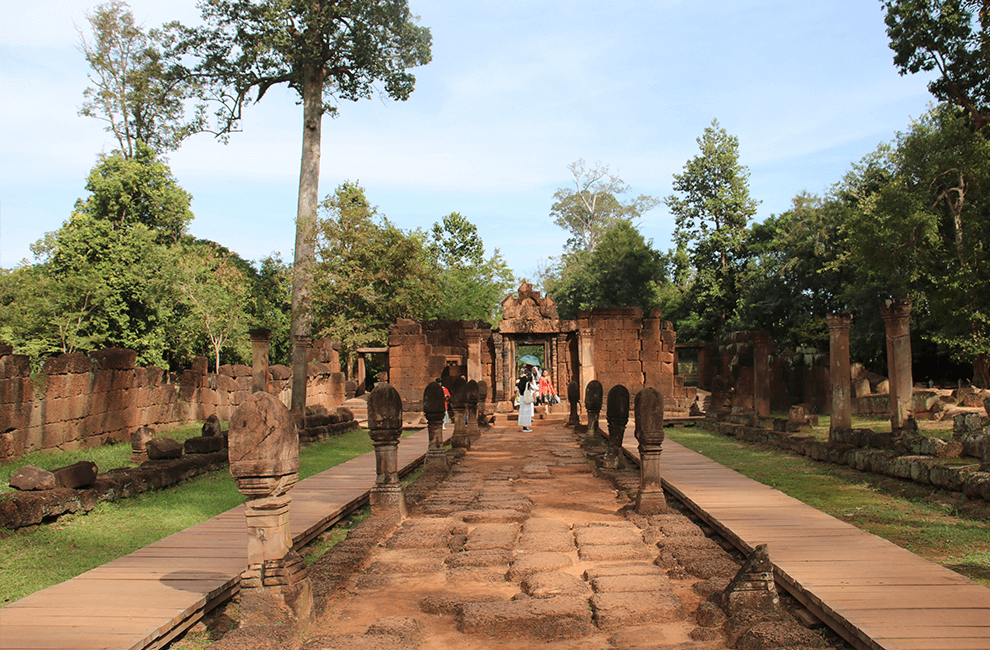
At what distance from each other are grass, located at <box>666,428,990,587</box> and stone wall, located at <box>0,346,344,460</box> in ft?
25.3

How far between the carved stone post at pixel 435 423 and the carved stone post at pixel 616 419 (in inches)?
90.1

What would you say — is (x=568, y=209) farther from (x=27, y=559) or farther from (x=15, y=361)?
(x=27, y=559)

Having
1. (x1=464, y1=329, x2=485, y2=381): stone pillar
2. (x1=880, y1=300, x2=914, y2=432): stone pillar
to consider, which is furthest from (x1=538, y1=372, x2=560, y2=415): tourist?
(x1=880, y1=300, x2=914, y2=432): stone pillar

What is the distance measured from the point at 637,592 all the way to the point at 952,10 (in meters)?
14.4

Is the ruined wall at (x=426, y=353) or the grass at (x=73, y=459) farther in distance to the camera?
the ruined wall at (x=426, y=353)

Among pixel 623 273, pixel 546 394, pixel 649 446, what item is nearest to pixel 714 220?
pixel 623 273

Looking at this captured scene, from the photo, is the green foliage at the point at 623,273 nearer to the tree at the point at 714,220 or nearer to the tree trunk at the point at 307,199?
the tree at the point at 714,220

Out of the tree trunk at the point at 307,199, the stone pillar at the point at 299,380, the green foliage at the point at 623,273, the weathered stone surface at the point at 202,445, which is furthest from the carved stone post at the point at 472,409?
the green foliage at the point at 623,273

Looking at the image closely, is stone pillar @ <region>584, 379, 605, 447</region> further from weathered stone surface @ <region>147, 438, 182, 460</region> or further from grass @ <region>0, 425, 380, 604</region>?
weathered stone surface @ <region>147, 438, 182, 460</region>

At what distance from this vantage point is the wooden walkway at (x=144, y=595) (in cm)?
393

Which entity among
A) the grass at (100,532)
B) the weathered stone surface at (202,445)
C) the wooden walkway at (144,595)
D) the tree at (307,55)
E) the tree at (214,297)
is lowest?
the grass at (100,532)

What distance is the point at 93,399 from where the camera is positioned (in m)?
13.3

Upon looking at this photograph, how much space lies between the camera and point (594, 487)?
9484mm

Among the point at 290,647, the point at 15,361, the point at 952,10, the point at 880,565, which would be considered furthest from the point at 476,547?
the point at 952,10
